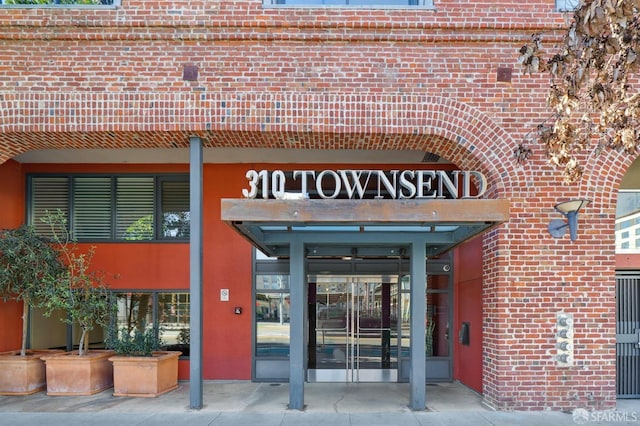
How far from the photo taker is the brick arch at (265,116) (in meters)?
7.82

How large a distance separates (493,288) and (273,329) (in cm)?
454

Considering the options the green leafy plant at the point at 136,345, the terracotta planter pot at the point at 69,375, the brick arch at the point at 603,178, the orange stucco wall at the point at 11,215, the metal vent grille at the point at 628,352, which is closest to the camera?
the brick arch at the point at 603,178

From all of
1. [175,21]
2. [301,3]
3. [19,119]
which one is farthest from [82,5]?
[301,3]

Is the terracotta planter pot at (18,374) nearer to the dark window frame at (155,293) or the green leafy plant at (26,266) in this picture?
the green leafy plant at (26,266)

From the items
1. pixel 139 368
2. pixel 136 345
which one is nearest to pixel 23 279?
pixel 136 345

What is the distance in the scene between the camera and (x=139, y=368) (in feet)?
28.5

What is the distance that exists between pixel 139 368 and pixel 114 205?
3.68 meters

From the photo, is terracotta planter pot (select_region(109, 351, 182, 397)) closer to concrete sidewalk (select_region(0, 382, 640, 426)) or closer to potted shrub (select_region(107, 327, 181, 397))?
potted shrub (select_region(107, 327, 181, 397))

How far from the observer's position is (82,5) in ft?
25.9

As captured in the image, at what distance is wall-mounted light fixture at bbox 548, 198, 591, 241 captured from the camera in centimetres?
727

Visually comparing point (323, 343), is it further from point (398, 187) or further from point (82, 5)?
point (82, 5)

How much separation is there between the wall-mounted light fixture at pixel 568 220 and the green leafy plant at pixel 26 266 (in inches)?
331

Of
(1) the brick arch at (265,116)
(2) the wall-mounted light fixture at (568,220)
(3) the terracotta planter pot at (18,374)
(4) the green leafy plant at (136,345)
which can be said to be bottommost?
(3) the terracotta planter pot at (18,374)

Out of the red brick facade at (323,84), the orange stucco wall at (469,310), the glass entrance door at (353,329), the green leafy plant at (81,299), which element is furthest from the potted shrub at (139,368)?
the orange stucco wall at (469,310)
